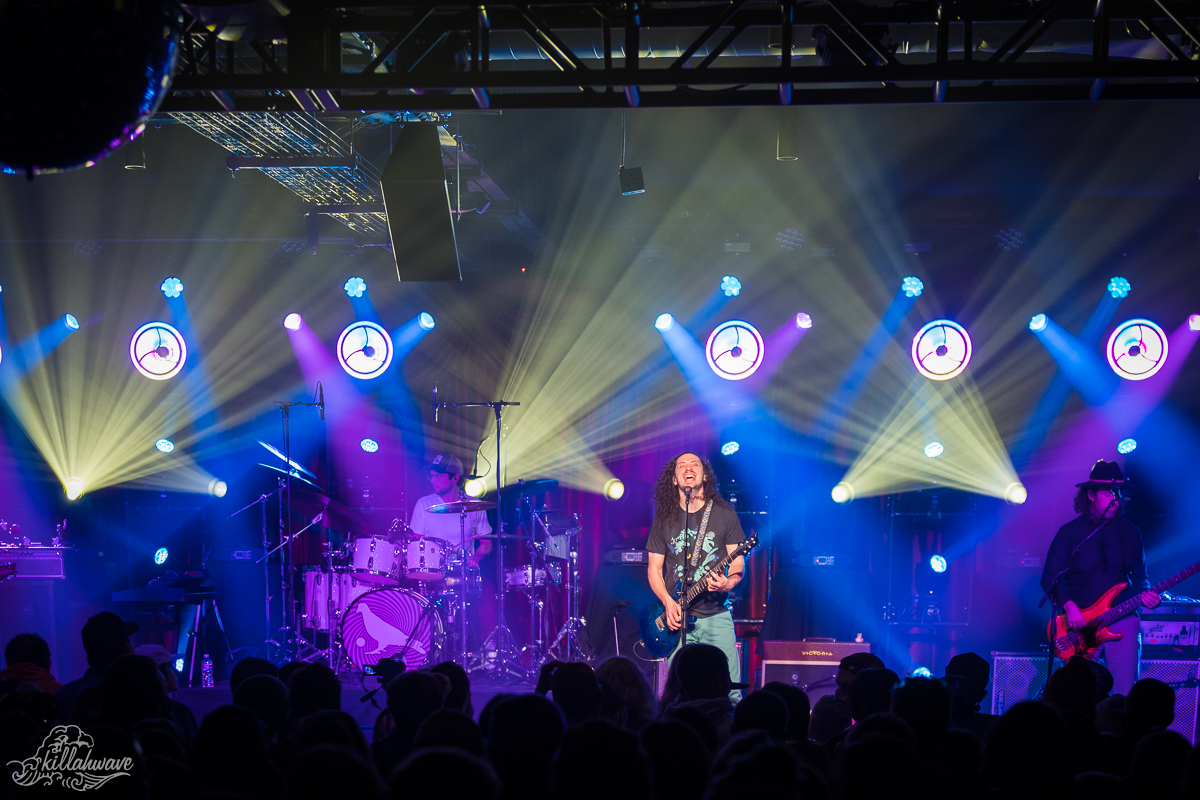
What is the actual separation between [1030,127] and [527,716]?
28.2 feet

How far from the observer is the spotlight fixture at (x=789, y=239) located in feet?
34.1

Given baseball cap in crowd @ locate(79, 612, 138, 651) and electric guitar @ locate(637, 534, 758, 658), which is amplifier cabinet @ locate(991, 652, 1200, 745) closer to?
electric guitar @ locate(637, 534, 758, 658)

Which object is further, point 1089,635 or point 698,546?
point 1089,635

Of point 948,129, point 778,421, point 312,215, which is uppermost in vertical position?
point 948,129

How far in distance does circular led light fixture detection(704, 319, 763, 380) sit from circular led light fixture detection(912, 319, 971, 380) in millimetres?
1797

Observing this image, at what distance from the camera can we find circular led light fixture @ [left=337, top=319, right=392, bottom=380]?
11.2 metres

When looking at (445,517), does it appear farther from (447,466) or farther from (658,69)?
(658,69)

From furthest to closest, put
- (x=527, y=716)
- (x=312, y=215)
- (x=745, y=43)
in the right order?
1. (x=312, y=215)
2. (x=745, y=43)
3. (x=527, y=716)

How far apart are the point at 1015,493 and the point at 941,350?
179 centimetres

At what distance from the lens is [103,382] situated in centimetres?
1141

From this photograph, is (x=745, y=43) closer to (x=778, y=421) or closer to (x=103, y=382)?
(x=778, y=421)

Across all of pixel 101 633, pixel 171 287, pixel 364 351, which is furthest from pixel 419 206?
pixel 171 287

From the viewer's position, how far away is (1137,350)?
33.8ft

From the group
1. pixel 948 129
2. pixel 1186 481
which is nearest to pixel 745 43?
pixel 948 129
